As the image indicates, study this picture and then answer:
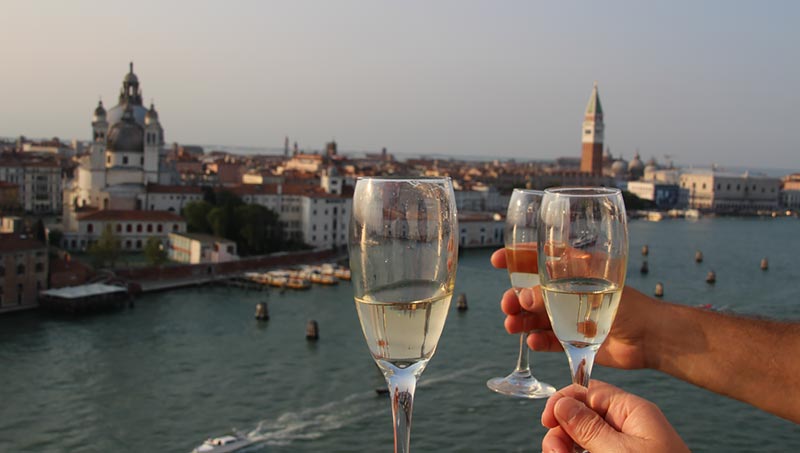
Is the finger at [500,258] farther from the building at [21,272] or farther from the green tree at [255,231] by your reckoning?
the green tree at [255,231]

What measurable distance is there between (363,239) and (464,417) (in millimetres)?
3445

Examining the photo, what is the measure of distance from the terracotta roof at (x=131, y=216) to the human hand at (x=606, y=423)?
9788 mm

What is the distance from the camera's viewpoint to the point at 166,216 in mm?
9945

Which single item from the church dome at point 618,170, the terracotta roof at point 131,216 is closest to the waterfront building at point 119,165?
the terracotta roof at point 131,216

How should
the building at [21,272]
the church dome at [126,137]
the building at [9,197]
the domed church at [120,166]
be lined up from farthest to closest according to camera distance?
the building at [9,197] < the church dome at [126,137] < the domed church at [120,166] < the building at [21,272]

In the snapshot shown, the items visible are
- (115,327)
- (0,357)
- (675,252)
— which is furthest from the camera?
(675,252)

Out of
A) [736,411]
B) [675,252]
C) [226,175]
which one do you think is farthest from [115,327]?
[226,175]

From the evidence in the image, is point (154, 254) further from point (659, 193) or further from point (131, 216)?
point (659, 193)

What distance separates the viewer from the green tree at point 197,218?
33.1 feet

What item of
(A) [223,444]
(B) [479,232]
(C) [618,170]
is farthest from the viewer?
(C) [618,170]

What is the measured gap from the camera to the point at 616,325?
598mm

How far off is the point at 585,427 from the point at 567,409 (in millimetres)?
12

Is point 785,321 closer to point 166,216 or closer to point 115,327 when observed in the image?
point 115,327

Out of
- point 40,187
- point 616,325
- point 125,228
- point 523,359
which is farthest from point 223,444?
point 40,187
